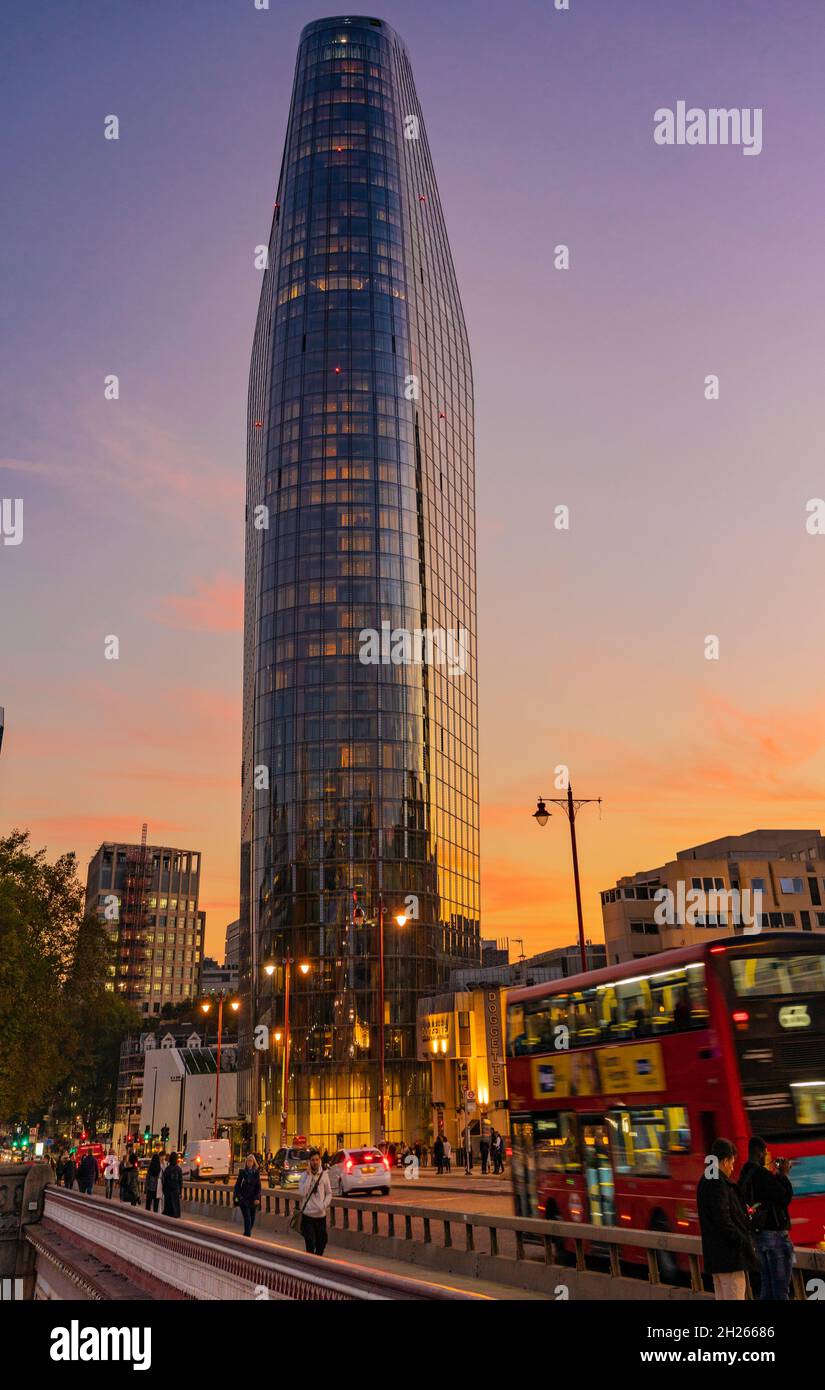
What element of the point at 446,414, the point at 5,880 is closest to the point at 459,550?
the point at 446,414

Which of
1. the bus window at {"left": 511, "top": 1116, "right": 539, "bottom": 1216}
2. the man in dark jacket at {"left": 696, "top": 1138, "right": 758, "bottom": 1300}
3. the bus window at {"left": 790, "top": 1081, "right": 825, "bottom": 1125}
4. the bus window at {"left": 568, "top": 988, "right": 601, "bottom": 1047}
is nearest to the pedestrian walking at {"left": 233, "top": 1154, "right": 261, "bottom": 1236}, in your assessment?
the bus window at {"left": 511, "top": 1116, "right": 539, "bottom": 1216}

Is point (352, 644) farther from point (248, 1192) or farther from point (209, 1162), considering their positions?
point (248, 1192)

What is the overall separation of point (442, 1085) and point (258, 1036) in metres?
16.9

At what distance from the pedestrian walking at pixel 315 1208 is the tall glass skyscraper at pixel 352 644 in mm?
69582

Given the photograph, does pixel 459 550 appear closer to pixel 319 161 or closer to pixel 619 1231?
pixel 319 161

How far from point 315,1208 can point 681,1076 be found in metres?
7.29

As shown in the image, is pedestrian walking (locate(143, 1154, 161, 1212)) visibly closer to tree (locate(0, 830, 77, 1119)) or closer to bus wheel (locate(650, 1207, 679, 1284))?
tree (locate(0, 830, 77, 1119))

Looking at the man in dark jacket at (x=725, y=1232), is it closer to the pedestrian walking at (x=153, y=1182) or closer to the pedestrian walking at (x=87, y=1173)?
the pedestrian walking at (x=153, y=1182)

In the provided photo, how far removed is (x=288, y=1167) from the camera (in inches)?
1905

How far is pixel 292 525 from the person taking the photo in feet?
345

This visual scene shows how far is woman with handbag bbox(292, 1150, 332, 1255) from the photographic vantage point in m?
19.5

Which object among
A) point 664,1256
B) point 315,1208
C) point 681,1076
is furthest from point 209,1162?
point 681,1076

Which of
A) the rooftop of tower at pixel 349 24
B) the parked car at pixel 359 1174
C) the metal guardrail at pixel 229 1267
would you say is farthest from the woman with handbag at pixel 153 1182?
the rooftop of tower at pixel 349 24

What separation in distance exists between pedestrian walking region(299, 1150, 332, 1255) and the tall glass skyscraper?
69.6 metres
